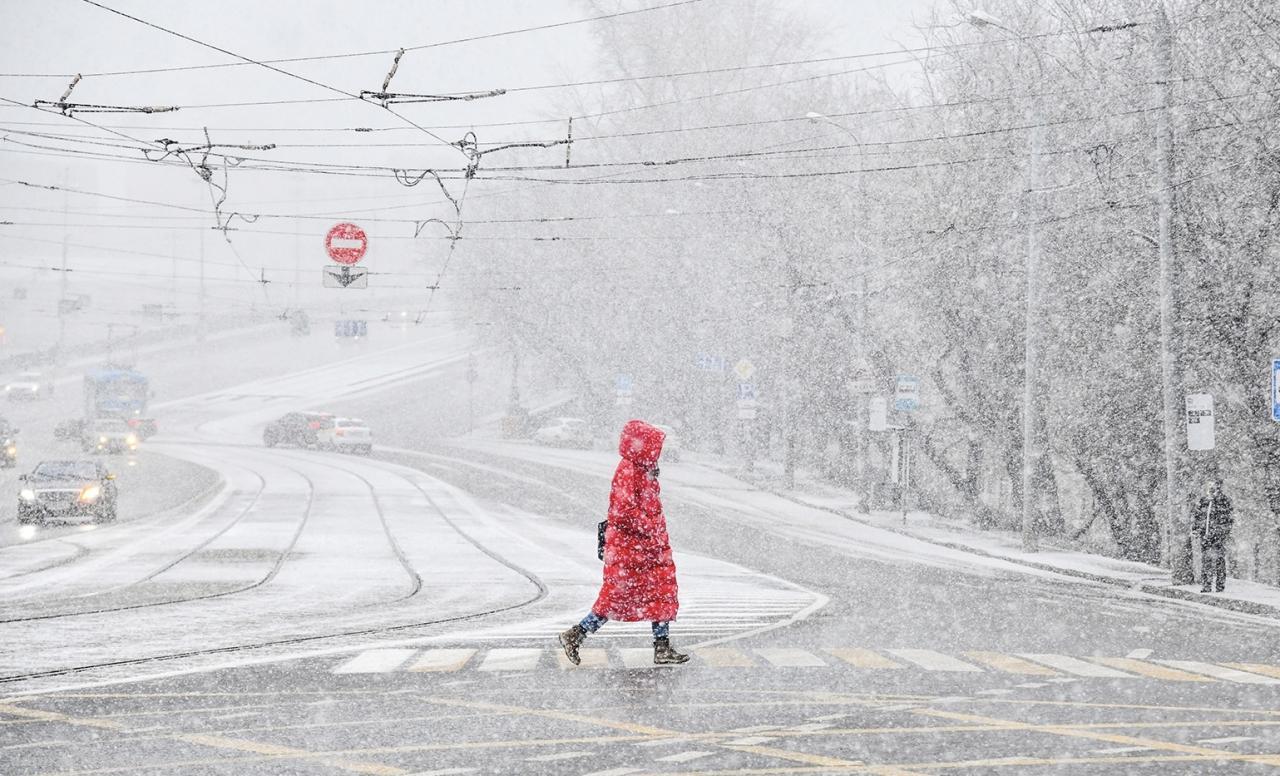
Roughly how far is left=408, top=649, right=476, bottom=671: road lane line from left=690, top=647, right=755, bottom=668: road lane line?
184 cm

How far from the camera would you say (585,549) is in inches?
1043

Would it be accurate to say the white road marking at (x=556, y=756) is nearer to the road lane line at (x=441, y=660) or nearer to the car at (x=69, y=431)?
the road lane line at (x=441, y=660)

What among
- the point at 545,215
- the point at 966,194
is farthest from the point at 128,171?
the point at 966,194

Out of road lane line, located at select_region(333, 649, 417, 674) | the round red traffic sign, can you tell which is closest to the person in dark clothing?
road lane line, located at select_region(333, 649, 417, 674)

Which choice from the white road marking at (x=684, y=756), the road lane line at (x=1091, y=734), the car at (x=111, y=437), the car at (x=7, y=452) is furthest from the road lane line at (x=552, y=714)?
the car at (x=111, y=437)

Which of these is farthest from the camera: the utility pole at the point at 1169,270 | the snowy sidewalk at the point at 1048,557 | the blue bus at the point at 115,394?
the blue bus at the point at 115,394

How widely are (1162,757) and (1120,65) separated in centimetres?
2425

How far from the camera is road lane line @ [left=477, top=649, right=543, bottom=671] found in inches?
448

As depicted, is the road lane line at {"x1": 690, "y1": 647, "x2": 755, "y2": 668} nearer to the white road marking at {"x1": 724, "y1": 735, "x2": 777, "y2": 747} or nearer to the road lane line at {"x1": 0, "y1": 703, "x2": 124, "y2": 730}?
the white road marking at {"x1": 724, "y1": 735, "x2": 777, "y2": 747}

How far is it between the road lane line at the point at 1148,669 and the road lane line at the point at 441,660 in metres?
5.02

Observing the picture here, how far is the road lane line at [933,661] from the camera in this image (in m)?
11.4

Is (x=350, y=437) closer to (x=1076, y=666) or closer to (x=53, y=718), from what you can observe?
(x=1076, y=666)

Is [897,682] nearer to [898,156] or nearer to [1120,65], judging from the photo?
[1120,65]

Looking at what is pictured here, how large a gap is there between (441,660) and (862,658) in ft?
10.8
